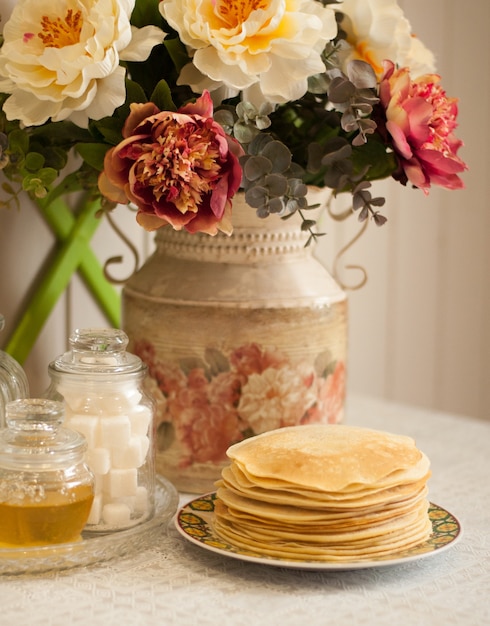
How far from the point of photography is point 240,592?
71 cm

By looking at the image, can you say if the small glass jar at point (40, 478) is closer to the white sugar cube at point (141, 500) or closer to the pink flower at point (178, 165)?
the white sugar cube at point (141, 500)

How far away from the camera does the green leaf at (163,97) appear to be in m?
0.80

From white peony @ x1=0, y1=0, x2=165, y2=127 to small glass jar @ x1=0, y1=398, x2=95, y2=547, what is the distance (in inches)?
10.0

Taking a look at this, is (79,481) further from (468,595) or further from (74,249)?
(74,249)

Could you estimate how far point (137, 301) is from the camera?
0.95 m

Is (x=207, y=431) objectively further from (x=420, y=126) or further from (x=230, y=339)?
(x=420, y=126)

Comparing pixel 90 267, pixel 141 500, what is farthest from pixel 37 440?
pixel 90 267

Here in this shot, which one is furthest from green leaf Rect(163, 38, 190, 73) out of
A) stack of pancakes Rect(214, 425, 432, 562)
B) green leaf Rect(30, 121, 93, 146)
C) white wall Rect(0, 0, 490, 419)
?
white wall Rect(0, 0, 490, 419)

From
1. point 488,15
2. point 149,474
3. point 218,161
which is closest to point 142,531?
point 149,474

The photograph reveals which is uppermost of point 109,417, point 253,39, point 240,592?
point 253,39

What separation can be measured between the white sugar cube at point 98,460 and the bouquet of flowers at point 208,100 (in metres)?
0.19

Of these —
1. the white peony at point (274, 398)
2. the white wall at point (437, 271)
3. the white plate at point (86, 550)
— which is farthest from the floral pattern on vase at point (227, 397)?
the white wall at point (437, 271)

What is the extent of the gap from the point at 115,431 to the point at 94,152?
10.0 inches

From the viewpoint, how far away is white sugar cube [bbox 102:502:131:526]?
31.1 inches
